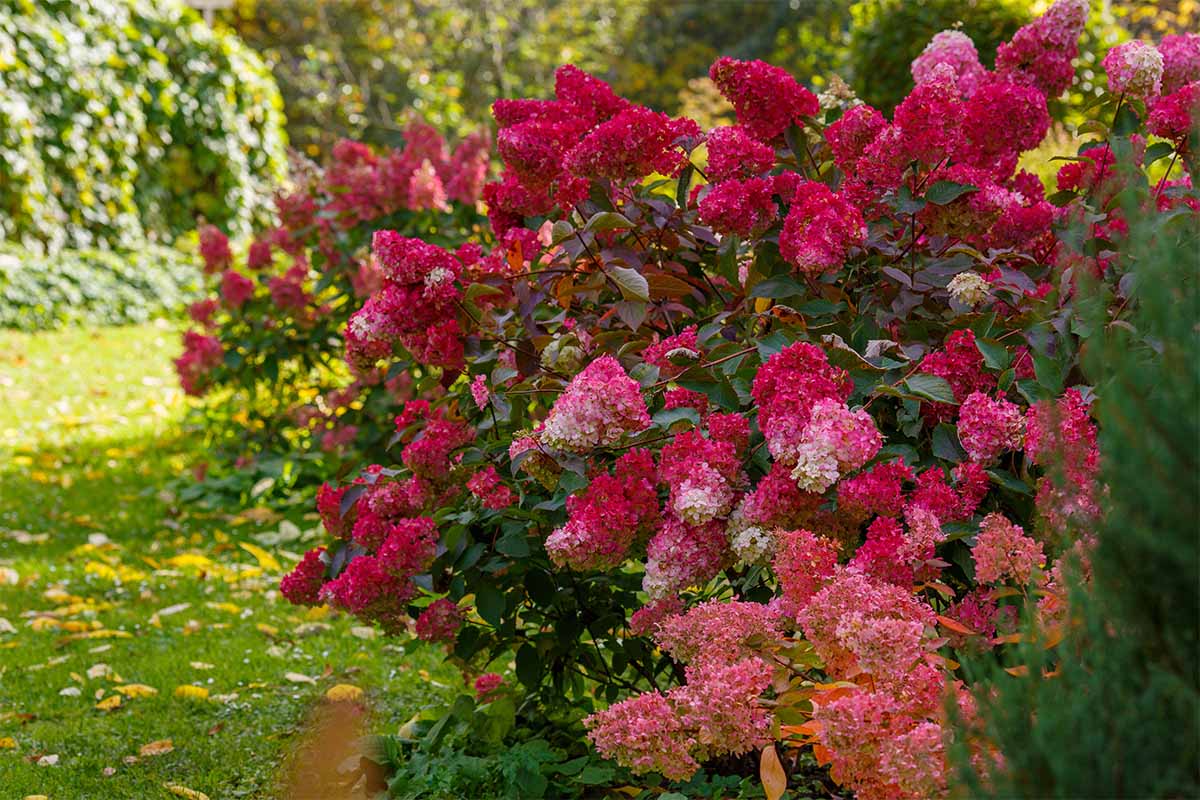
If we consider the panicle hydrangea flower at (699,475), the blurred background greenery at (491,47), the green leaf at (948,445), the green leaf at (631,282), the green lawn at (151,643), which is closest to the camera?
the panicle hydrangea flower at (699,475)

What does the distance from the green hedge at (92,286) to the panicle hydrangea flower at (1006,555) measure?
905cm

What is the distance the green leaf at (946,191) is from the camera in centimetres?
220

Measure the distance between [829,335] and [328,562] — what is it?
1139 millimetres

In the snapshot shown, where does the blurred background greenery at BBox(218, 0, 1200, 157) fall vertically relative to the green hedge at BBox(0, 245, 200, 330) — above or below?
above

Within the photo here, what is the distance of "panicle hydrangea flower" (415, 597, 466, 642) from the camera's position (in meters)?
2.42

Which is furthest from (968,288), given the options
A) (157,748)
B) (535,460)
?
(157,748)

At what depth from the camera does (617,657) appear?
8.43 ft

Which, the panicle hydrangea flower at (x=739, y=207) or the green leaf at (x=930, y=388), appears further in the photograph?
the panicle hydrangea flower at (x=739, y=207)

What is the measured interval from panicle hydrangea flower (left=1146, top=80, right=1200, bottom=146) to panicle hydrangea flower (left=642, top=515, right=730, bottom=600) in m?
1.16

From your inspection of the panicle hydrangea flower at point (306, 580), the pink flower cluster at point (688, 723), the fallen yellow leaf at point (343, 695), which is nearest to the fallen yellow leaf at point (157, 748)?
the fallen yellow leaf at point (343, 695)

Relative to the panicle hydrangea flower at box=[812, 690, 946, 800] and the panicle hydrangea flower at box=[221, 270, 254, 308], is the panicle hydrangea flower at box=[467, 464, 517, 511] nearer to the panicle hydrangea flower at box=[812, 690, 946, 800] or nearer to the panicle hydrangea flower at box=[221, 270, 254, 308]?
the panicle hydrangea flower at box=[812, 690, 946, 800]

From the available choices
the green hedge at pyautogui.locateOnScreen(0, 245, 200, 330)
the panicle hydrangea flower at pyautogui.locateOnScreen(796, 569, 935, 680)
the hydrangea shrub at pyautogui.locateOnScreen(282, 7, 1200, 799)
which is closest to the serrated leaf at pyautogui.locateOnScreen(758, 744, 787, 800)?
A: the hydrangea shrub at pyautogui.locateOnScreen(282, 7, 1200, 799)

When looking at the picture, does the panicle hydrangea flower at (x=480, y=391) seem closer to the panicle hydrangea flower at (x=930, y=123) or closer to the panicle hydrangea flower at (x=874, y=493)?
the panicle hydrangea flower at (x=874, y=493)

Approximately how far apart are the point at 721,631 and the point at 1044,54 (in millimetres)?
1588
